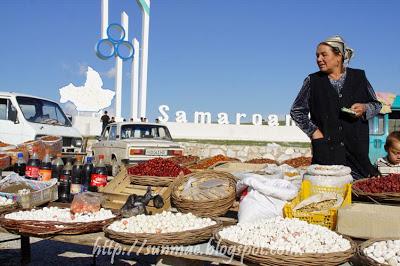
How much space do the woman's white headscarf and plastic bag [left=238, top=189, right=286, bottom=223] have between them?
51.1 inches

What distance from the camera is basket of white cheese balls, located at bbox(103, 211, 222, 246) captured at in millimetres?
2707

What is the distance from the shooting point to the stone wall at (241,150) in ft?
61.1

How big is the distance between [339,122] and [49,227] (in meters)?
2.37

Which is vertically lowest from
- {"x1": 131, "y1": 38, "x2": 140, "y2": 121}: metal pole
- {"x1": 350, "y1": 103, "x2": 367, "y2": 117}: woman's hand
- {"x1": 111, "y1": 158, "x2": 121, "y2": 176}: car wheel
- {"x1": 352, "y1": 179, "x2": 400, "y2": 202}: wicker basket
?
{"x1": 111, "y1": 158, "x2": 121, "y2": 176}: car wheel

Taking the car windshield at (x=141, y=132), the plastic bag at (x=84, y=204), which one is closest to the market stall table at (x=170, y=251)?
Result: the plastic bag at (x=84, y=204)

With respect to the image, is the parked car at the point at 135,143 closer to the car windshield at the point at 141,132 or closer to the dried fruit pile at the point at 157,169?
the car windshield at the point at 141,132

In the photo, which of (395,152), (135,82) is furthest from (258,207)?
(135,82)

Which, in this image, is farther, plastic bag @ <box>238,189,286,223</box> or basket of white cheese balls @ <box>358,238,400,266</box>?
plastic bag @ <box>238,189,286,223</box>

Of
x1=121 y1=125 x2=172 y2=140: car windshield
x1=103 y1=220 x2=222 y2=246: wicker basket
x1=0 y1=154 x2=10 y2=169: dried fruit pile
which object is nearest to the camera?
x1=103 y1=220 x2=222 y2=246: wicker basket

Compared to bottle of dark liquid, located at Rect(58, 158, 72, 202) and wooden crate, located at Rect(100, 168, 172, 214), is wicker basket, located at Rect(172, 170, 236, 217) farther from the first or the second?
bottle of dark liquid, located at Rect(58, 158, 72, 202)

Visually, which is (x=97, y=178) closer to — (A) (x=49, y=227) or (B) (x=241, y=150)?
(A) (x=49, y=227)

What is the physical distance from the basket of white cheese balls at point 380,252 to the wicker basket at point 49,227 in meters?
1.69

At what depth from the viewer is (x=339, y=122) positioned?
12.2 feet

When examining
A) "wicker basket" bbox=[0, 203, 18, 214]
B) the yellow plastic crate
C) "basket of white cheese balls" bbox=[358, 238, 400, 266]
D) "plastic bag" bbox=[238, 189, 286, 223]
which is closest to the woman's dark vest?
the yellow plastic crate
